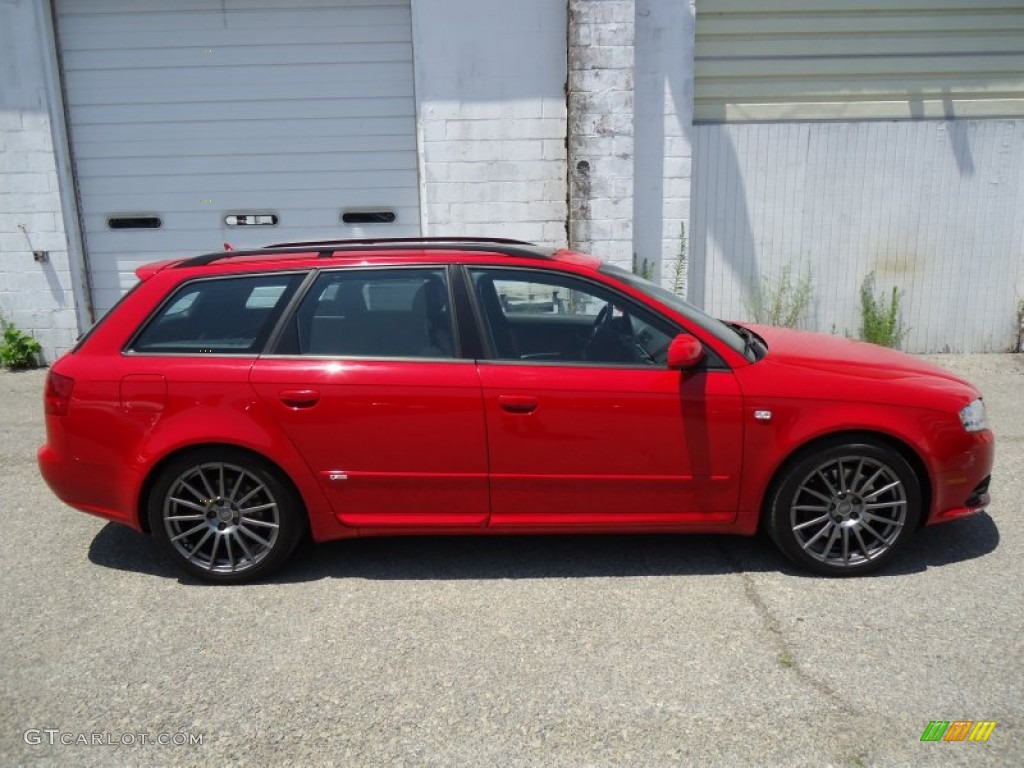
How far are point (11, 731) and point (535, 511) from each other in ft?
7.44

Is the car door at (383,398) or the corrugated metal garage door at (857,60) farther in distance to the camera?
the corrugated metal garage door at (857,60)

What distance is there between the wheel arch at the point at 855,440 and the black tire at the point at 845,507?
10 millimetres

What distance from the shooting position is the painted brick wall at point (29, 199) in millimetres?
8133

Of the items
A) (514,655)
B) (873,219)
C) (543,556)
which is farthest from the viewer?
(873,219)

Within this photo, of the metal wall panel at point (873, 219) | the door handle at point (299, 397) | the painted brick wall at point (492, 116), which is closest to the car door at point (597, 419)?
the door handle at point (299, 397)

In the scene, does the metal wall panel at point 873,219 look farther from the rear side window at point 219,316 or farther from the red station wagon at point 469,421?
the rear side window at point 219,316

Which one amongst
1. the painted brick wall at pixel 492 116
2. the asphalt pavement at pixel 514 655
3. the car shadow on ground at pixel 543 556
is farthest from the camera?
the painted brick wall at pixel 492 116

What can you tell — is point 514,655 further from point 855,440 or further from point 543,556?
point 855,440

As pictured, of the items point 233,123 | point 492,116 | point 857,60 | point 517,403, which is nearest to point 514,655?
point 517,403

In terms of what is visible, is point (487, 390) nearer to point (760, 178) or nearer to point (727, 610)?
point (727, 610)

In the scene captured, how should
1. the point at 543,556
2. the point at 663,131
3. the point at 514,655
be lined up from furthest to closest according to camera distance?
the point at 663,131, the point at 543,556, the point at 514,655

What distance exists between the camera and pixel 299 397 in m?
3.98

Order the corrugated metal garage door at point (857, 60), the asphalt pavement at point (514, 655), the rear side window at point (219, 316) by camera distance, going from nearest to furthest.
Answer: the asphalt pavement at point (514, 655) → the rear side window at point (219, 316) → the corrugated metal garage door at point (857, 60)

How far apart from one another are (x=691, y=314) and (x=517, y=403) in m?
1.06
